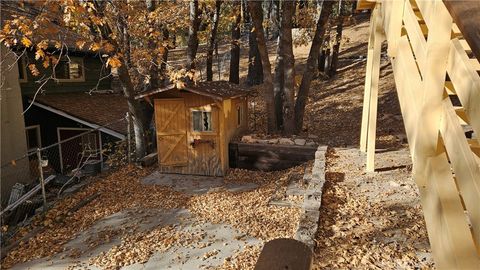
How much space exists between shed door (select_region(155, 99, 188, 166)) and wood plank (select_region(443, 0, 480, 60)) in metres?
10.1

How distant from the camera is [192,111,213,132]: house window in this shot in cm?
1096

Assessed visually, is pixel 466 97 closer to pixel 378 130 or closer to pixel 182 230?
pixel 182 230

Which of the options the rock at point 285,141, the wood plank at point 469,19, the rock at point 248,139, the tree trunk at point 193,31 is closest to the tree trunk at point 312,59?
the rock at point 285,141

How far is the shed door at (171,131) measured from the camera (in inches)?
437

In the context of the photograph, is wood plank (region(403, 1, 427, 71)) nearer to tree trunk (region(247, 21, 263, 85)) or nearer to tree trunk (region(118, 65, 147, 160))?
tree trunk (region(118, 65, 147, 160))

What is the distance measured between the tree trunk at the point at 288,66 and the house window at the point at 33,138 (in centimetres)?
1092

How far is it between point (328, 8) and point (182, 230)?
8.60 meters

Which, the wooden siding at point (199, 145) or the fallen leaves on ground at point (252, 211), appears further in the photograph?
the wooden siding at point (199, 145)

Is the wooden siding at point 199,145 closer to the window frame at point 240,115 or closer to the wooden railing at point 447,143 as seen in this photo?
the window frame at point 240,115

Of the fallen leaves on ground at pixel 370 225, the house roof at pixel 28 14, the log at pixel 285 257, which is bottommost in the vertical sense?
the fallen leaves on ground at pixel 370 225

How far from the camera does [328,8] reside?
438 inches

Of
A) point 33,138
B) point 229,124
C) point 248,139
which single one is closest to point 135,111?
point 229,124

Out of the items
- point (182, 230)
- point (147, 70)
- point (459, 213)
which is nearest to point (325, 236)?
point (459, 213)

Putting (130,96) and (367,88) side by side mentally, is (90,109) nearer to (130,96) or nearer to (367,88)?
(130,96)
